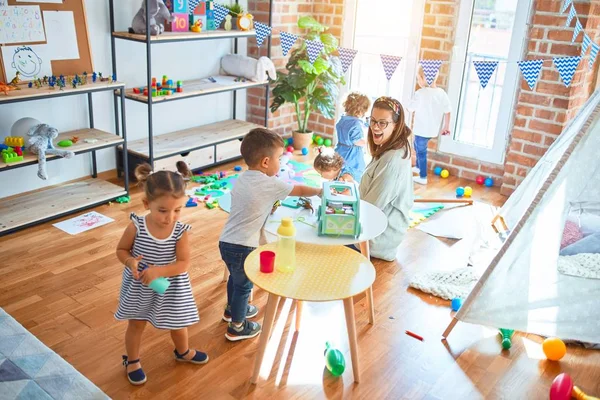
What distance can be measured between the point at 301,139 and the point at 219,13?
1391 mm

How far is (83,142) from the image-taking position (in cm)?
384

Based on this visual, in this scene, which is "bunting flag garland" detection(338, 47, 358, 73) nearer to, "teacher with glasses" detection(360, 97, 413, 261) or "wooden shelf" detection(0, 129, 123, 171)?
"teacher with glasses" detection(360, 97, 413, 261)

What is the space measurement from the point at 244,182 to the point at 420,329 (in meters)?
1.11

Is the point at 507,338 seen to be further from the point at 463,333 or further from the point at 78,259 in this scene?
the point at 78,259

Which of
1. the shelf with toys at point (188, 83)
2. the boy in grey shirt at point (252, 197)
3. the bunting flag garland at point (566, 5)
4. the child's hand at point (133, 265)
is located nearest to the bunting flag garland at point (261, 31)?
the shelf with toys at point (188, 83)

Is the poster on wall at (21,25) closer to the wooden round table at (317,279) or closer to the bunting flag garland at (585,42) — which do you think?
the wooden round table at (317,279)

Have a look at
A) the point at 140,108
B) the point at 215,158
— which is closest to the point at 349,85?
the point at 215,158

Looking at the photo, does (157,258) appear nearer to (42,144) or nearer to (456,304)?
(456,304)

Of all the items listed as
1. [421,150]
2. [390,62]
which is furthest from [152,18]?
[421,150]

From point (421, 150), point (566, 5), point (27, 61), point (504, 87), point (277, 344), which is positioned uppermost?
point (566, 5)

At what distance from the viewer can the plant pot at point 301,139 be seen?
5.48 m

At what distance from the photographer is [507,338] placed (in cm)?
269

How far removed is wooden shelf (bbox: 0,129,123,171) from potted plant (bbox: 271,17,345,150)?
5.30ft

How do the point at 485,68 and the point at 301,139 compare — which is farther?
the point at 301,139
